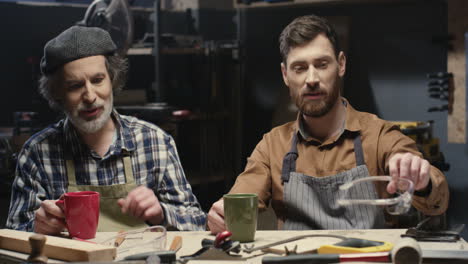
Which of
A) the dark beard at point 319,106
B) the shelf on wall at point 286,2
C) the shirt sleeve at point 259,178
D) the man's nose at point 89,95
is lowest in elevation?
the shirt sleeve at point 259,178

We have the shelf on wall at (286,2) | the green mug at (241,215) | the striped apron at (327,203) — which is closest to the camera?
the green mug at (241,215)

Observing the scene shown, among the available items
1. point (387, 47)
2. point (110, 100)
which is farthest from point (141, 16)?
point (110, 100)

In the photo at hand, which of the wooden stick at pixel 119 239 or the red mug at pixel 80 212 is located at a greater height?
the red mug at pixel 80 212

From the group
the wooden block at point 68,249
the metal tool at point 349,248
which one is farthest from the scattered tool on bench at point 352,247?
the wooden block at point 68,249

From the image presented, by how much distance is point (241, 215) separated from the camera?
1.49 metres

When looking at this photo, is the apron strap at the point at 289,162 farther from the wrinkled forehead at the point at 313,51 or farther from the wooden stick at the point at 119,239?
the wooden stick at the point at 119,239

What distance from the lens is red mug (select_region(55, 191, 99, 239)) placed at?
5.01 ft

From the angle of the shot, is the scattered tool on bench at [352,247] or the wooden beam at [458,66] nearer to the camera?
the scattered tool on bench at [352,247]

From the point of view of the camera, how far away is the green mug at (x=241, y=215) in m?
1.49

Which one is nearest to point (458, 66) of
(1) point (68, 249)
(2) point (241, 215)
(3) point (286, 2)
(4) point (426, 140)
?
(4) point (426, 140)

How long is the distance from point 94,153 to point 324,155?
762mm

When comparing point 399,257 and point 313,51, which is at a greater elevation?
point 313,51

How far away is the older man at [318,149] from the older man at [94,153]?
0.89ft

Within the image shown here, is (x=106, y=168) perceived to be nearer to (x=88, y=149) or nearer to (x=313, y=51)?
(x=88, y=149)
